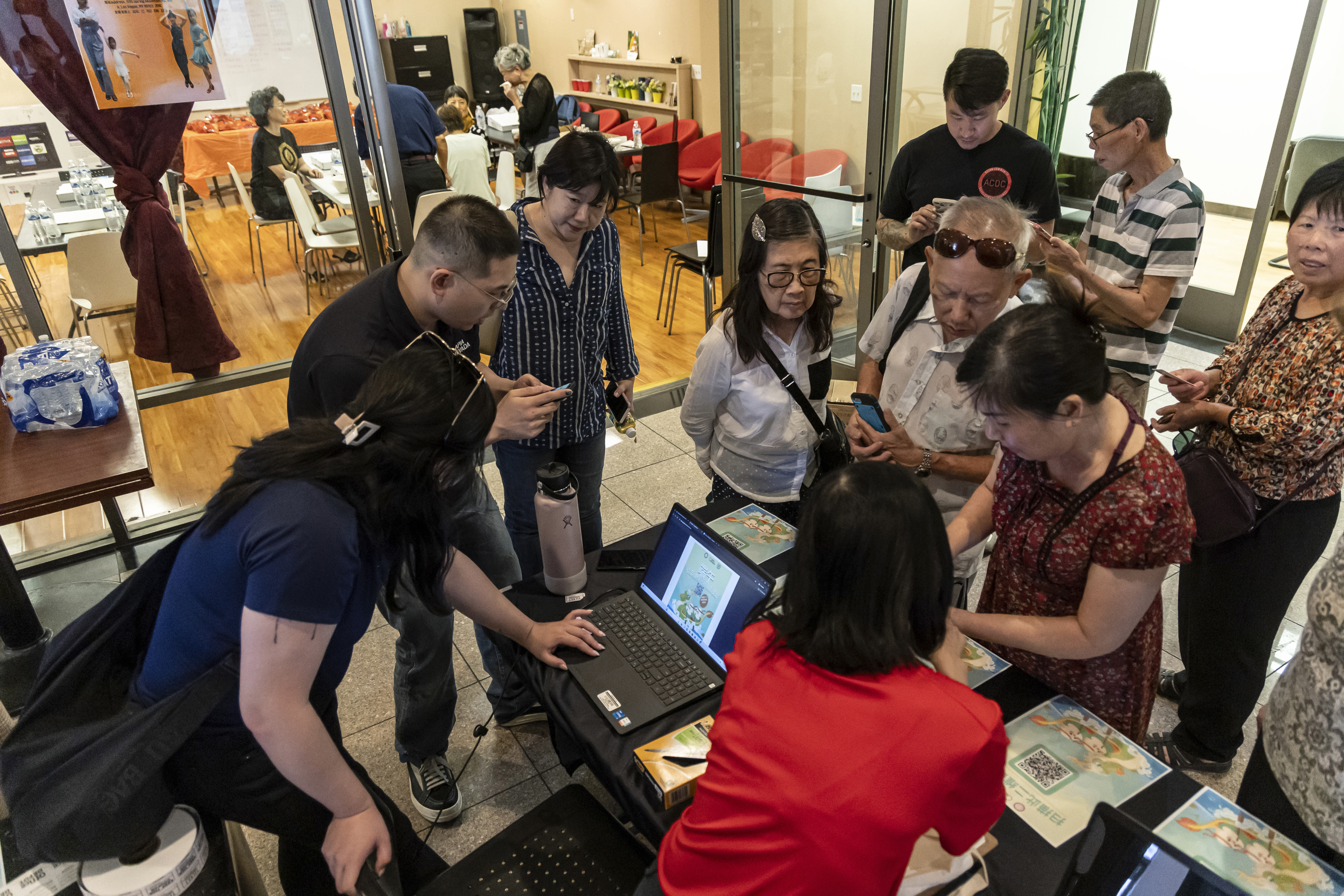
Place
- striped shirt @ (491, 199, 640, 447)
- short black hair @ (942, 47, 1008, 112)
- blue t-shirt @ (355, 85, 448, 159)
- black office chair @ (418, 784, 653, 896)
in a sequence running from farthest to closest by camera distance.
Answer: blue t-shirt @ (355, 85, 448, 159), short black hair @ (942, 47, 1008, 112), striped shirt @ (491, 199, 640, 447), black office chair @ (418, 784, 653, 896)

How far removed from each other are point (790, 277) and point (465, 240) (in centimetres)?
73

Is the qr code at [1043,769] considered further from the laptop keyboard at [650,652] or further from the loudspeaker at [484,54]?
the loudspeaker at [484,54]

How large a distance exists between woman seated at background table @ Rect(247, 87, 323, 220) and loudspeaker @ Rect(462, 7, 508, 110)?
27.4ft

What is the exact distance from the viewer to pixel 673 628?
1575 mm

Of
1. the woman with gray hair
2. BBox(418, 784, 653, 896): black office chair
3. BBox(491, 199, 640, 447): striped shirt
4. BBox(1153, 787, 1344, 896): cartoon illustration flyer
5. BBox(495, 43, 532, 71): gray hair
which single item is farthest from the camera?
BBox(495, 43, 532, 71): gray hair

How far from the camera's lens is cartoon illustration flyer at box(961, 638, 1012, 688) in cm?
140

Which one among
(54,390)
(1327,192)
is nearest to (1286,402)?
(1327,192)

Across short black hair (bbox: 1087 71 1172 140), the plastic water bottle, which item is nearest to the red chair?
short black hair (bbox: 1087 71 1172 140)

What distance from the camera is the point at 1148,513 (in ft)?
4.08

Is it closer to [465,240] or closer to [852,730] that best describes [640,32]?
[465,240]

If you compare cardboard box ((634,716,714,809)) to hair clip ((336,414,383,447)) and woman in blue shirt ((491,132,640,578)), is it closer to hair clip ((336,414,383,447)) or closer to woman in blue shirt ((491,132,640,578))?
hair clip ((336,414,383,447))

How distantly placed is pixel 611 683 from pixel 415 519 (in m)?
0.48

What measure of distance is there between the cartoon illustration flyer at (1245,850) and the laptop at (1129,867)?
0.11m

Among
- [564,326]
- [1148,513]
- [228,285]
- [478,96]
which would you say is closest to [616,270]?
[564,326]
